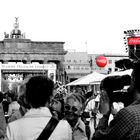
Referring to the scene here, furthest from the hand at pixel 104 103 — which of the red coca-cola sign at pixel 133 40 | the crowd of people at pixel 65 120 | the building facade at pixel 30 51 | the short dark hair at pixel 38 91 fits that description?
the building facade at pixel 30 51

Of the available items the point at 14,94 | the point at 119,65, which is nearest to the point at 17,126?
the point at 119,65

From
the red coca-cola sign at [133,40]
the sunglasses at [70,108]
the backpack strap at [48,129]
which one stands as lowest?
the sunglasses at [70,108]

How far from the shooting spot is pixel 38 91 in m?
4.14

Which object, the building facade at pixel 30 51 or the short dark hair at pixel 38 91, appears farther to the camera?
the building facade at pixel 30 51

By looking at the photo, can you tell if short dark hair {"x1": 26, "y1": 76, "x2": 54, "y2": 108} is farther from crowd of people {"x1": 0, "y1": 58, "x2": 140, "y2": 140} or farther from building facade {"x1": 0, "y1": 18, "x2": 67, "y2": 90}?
building facade {"x1": 0, "y1": 18, "x2": 67, "y2": 90}

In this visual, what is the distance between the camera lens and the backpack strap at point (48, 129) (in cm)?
394

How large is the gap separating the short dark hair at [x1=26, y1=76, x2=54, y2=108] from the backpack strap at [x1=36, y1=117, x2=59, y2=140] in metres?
0.18

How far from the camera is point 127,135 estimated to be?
3305mm

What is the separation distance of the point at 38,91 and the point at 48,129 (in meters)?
0.34

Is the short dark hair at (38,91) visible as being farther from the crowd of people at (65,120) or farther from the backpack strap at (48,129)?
the backpack strap at (48,129)

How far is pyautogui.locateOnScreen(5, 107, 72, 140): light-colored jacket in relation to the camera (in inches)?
155

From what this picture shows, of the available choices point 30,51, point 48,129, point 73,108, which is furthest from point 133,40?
point 30,51

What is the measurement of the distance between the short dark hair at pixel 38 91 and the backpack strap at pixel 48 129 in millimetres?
177

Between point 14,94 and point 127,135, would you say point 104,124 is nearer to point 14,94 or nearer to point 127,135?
point 127,135
